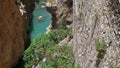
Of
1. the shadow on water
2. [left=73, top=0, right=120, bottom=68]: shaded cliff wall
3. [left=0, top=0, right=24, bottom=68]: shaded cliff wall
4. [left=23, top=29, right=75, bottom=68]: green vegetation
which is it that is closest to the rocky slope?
[left=0, top=0, right=24, bottom=68]: shaded cliff wall

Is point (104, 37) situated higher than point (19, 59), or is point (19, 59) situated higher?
point (104, 37)

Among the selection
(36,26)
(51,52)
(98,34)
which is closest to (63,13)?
(51,52)

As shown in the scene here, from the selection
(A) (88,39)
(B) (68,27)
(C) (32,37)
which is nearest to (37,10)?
(C) (32,37)

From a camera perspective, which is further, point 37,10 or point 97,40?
point 37,10

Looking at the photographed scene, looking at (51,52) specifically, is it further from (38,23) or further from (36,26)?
(38,23)

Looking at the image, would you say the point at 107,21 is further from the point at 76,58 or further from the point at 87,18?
the point at 76,58

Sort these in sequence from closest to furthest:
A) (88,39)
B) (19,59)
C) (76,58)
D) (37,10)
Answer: (88,39) → (76,58) → (19,59) → (37,10)

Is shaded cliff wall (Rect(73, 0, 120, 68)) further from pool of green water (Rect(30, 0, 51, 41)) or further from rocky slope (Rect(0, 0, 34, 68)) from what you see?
pool of green water (Rect(30, 0, 51, 41))
